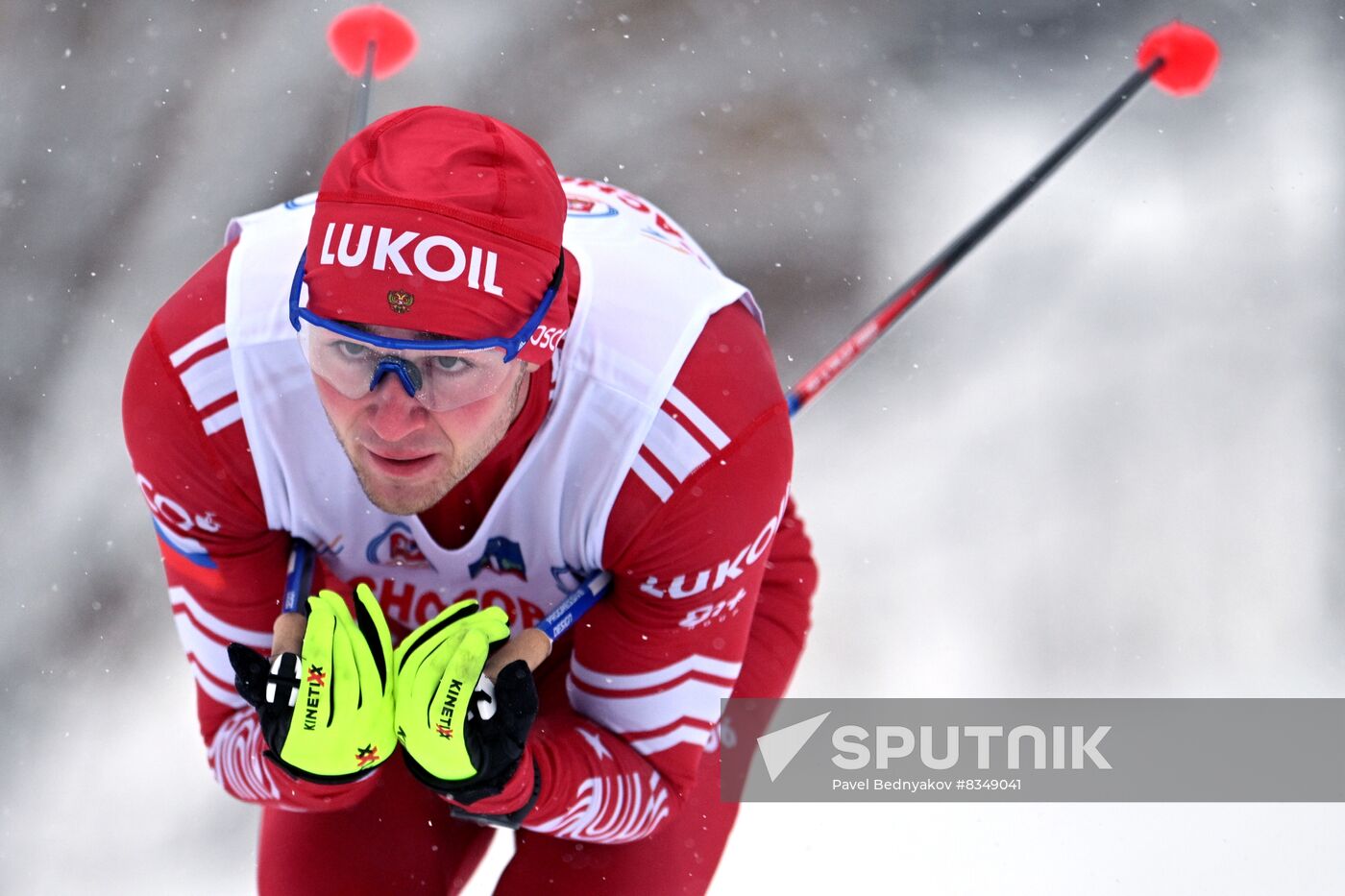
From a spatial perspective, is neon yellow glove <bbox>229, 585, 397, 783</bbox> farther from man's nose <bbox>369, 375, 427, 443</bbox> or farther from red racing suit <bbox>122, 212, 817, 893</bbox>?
man's nose <bbox>369, 375, 427, 443</bbox>

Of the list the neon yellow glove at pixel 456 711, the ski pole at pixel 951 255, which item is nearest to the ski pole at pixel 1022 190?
the ski pole at pixel 951 255

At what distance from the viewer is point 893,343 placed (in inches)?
136

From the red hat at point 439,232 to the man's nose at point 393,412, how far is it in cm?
6

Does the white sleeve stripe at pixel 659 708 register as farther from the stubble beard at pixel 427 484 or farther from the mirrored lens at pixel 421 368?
the mirrored lens at pixel 421 368

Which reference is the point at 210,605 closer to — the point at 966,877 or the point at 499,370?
the point at 499,370

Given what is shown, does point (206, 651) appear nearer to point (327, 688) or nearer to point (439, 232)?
point (327, 688)

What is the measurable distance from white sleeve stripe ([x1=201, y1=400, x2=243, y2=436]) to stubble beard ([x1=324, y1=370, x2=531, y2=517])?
15 centimetres

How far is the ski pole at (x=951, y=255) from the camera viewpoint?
1.76 metres

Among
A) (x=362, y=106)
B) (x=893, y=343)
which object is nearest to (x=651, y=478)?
(x=362, y=106)

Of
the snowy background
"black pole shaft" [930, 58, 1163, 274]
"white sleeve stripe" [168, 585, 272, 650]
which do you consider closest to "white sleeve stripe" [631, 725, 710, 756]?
"white sleeve stripe" [168, 585, 272, 650]

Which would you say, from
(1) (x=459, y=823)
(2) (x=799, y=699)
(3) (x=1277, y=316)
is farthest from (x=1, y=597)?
(3) (x=1277, y=316)

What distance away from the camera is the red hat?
55.8 inches

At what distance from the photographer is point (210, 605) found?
74.9 inches

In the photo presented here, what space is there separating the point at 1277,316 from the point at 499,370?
2.54 metres
